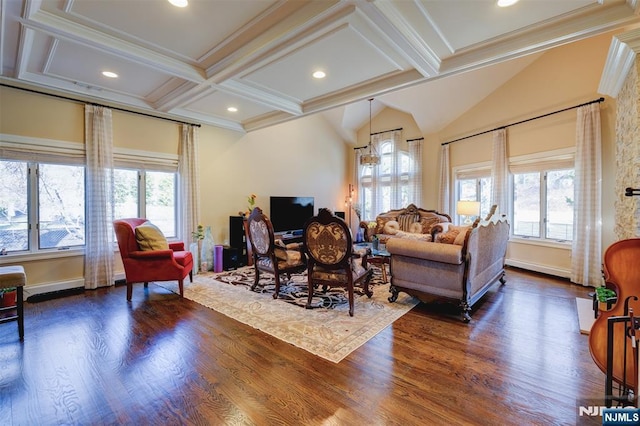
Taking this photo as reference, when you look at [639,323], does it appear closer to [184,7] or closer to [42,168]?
[184,7]

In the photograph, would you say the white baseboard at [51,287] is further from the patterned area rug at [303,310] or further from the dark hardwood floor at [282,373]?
the patterned area rug at [303,310]

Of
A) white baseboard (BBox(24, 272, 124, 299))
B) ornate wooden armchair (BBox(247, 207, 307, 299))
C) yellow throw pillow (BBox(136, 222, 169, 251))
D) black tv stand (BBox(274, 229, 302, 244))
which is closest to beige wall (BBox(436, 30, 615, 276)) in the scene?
black tv stand (BBox(274, 229, 302, 244))

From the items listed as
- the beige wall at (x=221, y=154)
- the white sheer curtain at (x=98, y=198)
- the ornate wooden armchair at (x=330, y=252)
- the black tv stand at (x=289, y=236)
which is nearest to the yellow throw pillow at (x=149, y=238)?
the white sheer curtain at (x=98, y=198)

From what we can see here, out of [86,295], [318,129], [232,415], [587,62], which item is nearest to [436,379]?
[232,415]

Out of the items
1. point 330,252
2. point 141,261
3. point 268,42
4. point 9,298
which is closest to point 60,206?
point 9,298

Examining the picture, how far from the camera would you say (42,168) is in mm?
4145

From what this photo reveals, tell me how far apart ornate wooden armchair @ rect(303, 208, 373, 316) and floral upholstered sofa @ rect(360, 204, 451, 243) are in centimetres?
275

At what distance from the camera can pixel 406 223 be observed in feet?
22.4

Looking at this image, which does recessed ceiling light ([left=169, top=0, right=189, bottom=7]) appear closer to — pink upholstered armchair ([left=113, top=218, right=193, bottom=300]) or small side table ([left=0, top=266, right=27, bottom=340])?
pink upholstered armchair ([left=113, top=218, right=193, bottom=300])

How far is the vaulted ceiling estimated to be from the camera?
8.45 feet

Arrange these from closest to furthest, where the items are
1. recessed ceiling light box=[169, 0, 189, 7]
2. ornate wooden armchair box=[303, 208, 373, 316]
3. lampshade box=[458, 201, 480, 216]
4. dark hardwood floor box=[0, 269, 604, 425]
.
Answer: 1. dark hardwood floor box=[0, 269, 604, 425]
2. recessed ceiling light box=[169, 0, 189, 7]
3. ornate wooden armchair box=[303, 208, 373, 316]
4. lampshade box=[458, 201, 480, 216]

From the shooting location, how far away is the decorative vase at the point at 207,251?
5607 mm

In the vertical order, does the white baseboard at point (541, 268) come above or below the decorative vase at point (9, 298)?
below

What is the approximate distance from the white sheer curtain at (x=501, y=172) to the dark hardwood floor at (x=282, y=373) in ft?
9.86
